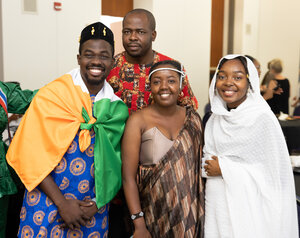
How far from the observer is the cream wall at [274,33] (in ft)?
27.1

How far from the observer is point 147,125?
1.83 meters

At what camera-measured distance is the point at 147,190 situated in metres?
1.81

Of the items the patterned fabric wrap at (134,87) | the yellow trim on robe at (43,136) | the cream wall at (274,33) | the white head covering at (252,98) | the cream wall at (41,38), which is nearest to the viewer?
the yellow trim on robe at (43,136)

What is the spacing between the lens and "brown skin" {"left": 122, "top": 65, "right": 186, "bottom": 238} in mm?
1770

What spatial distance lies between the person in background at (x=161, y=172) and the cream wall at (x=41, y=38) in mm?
3182

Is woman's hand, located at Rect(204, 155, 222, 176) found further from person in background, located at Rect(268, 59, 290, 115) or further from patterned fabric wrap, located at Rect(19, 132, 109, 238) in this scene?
person in background, located at Rect(268, 59, 290, 115)

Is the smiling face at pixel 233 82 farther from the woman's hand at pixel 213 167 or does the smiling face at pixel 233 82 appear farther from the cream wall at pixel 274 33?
the cream wall at pixel 274 33

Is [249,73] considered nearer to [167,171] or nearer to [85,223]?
[167,171]

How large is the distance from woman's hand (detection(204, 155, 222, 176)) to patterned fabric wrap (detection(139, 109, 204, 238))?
0.09m

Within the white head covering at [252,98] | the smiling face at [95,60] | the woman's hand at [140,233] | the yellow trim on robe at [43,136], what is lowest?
the woman's hand at [140,233]

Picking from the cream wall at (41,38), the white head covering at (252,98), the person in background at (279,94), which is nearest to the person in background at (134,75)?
the white head covering at (252,98)

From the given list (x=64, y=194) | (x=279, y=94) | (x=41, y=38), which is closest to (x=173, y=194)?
(x=64, y=194)

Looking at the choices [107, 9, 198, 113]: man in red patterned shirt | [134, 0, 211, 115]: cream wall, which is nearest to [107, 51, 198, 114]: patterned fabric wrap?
[107, 9, 198, 113]: man in red patterned shirt

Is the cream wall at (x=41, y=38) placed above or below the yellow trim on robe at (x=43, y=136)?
above
